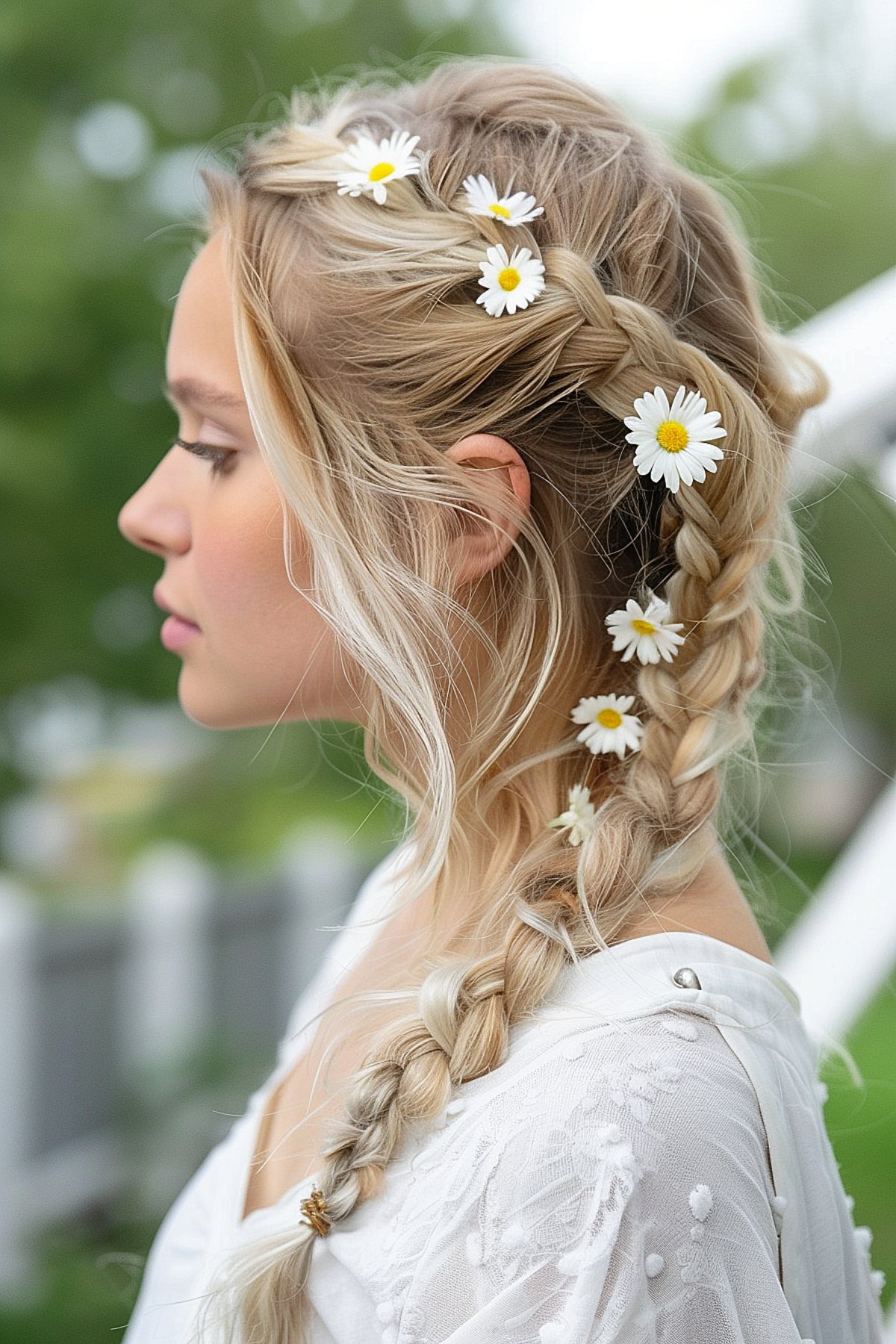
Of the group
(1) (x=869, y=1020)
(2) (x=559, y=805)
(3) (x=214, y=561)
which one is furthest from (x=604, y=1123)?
(1) (x=869, y=1020)

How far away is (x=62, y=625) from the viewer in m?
4.24

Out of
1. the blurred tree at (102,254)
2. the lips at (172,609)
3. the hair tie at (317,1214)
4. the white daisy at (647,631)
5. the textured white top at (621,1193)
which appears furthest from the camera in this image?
the blurred tree at (102,254)

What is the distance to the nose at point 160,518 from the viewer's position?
110 centimetres

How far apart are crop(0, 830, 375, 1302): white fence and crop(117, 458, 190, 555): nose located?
2.52 m

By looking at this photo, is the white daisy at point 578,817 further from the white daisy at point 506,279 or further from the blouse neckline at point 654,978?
the white daisy at point 506,279

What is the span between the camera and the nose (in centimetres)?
110

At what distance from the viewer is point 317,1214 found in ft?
2.96

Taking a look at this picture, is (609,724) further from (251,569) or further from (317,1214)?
(317,1214)

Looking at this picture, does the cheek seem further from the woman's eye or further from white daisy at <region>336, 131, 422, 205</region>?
white daisy at <region>336, 131, 422, 205</region>

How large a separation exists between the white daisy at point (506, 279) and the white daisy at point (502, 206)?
29mm

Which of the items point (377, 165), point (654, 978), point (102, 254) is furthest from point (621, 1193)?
point (102, 254)

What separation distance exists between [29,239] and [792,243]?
3191 millimetres

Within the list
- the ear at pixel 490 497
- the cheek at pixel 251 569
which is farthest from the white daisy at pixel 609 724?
the cheek at pixel 251 569

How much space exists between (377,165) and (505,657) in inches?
16.7
